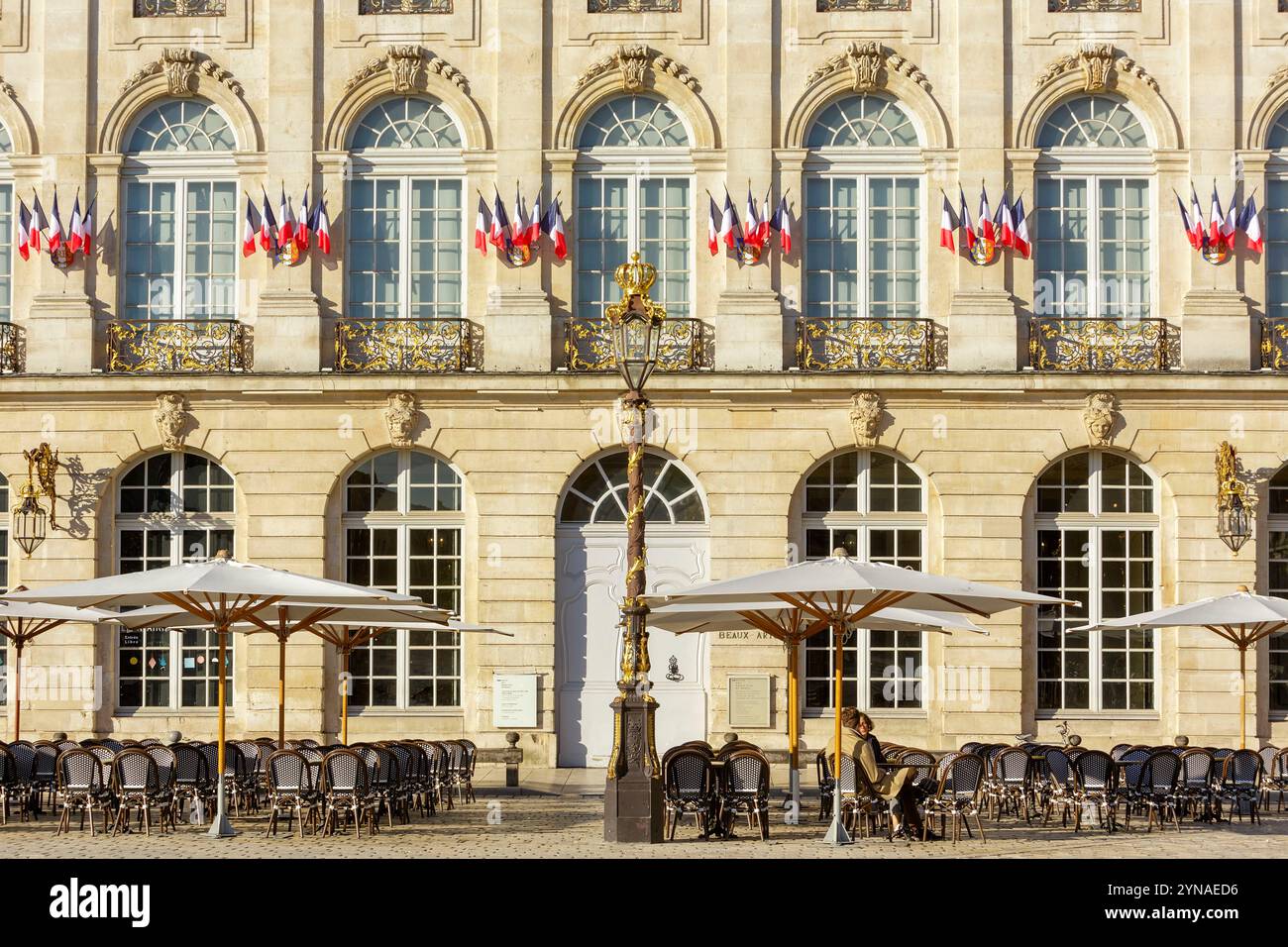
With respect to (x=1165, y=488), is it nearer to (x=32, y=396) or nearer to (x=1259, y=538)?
(x=1259, y=538)

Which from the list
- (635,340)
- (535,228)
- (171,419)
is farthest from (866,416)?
(171,419)

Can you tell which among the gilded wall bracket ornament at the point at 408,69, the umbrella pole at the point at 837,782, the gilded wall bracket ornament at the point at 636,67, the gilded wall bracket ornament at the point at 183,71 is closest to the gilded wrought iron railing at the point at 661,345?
the gilded wall bracket ornament at the point at 636,67

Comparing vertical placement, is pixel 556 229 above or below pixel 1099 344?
above

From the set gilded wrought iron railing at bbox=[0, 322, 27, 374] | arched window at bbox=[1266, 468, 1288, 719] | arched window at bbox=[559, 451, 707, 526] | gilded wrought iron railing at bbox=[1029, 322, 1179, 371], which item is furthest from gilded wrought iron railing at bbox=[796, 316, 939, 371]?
gilded wrought iron railing at bbox=[0, 322, 27, 374]

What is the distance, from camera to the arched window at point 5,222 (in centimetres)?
3020

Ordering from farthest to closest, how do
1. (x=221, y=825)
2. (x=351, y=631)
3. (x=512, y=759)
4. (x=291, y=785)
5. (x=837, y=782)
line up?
(x=512, y=759), (x=351, y=631), (x=291, y=785), (x=221, y=825), (x=837, y=782)

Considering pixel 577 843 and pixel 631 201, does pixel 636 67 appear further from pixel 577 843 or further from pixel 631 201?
pixel 577 843

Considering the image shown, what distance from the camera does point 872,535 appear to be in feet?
96.8

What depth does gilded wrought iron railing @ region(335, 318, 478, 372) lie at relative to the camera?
2955cm

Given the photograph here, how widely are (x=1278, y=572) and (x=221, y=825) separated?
52.4ft

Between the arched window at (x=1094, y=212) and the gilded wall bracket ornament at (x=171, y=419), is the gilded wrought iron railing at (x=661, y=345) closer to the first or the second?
the arched window at (x=1094, y=212)

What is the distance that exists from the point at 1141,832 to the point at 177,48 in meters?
17.4

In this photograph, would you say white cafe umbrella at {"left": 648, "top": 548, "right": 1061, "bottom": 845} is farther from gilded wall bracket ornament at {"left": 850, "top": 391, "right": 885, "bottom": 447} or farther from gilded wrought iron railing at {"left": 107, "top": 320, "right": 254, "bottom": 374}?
gilded wrought iron railing at {"left": 107, "top": 320, "right": 254, "bottom": 374}
